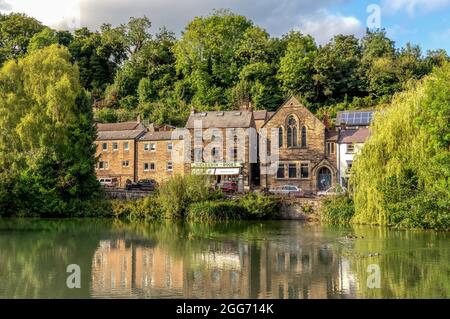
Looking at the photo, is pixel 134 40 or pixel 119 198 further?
pixel 134 40

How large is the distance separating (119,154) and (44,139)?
56.9ft

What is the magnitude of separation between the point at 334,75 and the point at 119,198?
4018 cm

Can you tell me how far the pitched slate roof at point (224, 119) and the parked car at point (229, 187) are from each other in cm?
704

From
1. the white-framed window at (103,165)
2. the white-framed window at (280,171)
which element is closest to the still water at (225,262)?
the white-framed window at (280,171)

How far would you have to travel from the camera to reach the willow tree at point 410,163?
3869 cm

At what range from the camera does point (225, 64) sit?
296ft

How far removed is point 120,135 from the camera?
68250mm

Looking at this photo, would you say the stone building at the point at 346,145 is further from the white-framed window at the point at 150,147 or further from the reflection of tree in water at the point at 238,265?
the white-framed window at the point at 150,147

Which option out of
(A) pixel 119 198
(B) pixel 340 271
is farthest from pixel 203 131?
(B) pixel 340 271

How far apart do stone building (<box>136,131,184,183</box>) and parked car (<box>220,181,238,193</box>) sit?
7844 millimetres

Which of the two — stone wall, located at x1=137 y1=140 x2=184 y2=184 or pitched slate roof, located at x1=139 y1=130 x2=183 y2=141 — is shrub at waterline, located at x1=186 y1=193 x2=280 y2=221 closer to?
stone wall, located at x1=137 y1=140 x2=184 y2=184

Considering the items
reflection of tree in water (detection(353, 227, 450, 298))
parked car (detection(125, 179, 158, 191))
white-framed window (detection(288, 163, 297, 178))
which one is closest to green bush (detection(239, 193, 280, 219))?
reflection of tree in water (detection(353, 227, 450, 298))
